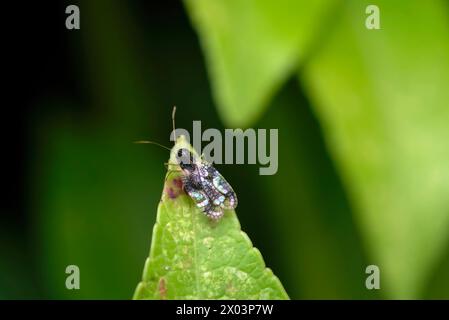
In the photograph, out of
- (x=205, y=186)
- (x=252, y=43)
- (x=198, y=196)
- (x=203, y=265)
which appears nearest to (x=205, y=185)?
(x=205, y=186)

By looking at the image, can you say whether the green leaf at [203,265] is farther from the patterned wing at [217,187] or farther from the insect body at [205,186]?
the patterned wing at [217,187]

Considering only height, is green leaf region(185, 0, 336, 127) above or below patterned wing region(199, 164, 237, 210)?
above

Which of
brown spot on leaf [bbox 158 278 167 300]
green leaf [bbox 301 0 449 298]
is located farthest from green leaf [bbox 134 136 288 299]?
green leaf [bbox 301 0 449 298]

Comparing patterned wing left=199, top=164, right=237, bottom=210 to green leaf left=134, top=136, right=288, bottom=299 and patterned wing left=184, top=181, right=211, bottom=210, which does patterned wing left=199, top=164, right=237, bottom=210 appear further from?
green leaf left=134, top=136, right=288, bottom=299

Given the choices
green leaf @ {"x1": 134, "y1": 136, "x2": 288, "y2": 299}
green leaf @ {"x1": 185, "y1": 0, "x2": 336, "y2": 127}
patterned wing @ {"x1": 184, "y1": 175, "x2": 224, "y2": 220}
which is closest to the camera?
green leaf @ {"x1": 134, "y1": 136, "x2": 288, "y2": 299}

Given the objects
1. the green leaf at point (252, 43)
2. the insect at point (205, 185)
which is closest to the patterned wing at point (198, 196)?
the insect at point (205, 185)

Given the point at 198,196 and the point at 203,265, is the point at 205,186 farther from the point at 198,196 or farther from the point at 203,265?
the point at 203,265

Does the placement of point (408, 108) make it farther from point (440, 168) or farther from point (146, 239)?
point (146, 239)

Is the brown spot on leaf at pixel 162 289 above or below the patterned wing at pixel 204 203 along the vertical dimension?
below
